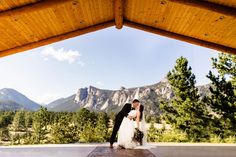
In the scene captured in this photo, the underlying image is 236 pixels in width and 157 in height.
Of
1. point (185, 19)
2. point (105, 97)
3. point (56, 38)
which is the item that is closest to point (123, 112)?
point (185, 19)

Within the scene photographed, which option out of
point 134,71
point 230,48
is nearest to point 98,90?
point 134,71

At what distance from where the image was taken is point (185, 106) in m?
16.8

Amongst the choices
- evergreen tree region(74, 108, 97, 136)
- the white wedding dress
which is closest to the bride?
the white wedding dress

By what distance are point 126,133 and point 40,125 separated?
8.67m

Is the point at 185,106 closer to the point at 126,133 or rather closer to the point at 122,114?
the point at 122,114

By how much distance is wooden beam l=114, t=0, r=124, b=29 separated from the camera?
739 cm

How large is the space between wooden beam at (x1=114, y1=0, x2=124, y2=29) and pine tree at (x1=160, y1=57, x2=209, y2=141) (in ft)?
30.2

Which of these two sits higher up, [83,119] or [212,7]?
[212,7]

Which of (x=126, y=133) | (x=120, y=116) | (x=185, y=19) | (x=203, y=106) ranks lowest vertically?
(x=126, y=133)

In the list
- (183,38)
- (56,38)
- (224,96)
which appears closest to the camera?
(56,38)

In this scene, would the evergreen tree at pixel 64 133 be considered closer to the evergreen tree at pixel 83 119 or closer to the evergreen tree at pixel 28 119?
the evergreen tree at pixel 83 119

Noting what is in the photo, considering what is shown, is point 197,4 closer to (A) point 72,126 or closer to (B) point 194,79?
(A) point 72,126

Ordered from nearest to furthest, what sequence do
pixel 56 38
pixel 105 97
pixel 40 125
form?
pixel 56 38
pixel 40 125
pixel 105 97

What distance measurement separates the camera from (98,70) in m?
100
